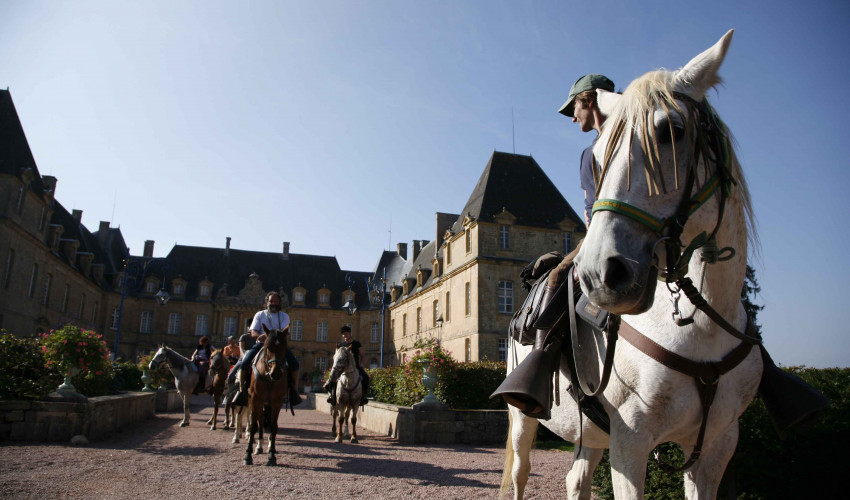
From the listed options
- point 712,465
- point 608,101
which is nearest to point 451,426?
point 712,465

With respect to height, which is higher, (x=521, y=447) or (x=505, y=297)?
(x=505, y=297)

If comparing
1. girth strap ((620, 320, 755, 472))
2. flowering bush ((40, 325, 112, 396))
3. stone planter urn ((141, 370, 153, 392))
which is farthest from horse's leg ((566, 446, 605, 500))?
stone planter urn ((141, 370, 153, 392))

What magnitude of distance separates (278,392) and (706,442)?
26.1 ft

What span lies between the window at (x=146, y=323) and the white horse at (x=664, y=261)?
59.3 metres

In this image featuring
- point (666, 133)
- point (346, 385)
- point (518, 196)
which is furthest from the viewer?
point (518, 196)

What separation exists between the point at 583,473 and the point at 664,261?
Result: 83.8 inches

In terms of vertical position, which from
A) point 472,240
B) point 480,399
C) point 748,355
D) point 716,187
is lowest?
point 480,399

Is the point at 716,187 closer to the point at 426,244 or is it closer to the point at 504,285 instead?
the point at 504,285

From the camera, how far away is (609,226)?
1.78 m

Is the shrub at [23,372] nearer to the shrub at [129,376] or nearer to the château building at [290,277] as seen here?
the shrub at [129,376]

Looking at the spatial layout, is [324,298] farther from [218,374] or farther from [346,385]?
[346,385]

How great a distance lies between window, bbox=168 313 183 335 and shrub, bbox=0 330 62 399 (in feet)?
154

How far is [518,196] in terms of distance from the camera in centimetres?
3641

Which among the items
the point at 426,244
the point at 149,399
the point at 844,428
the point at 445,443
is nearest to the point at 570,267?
the point at 844,428
